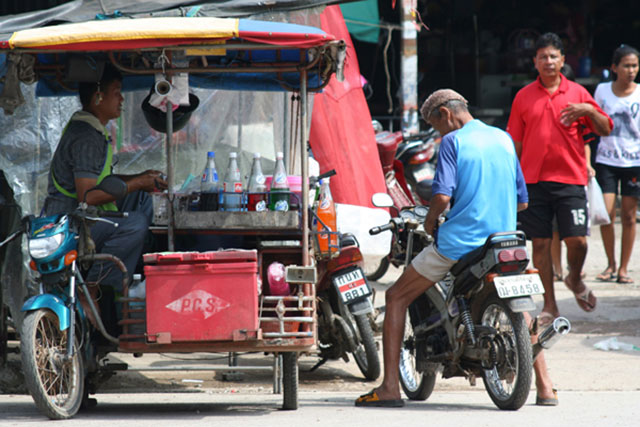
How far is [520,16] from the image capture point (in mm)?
16062

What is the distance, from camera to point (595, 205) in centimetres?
854

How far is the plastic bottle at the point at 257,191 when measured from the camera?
5.54 metres

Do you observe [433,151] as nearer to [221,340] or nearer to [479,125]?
[479,125]

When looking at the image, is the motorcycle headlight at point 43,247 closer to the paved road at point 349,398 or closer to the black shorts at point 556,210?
the paved road at point 349,398

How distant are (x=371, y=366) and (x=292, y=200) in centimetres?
149

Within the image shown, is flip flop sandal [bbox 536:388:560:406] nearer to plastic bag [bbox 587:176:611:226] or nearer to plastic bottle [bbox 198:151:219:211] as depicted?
plastic bottle [bbox 198:151:219:211]

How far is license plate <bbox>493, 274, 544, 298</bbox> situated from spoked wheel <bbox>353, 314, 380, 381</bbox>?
1.29 metres

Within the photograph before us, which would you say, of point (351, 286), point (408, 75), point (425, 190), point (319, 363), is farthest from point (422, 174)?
point (351, 286)

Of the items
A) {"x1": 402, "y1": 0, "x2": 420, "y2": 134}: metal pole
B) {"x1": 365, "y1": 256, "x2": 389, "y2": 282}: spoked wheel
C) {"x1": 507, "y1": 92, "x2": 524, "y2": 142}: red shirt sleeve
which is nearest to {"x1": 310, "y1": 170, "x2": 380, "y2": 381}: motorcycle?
{"x1": 507, "y1": 92, "x2": 524, "y2": 142}: red shirt sleeve

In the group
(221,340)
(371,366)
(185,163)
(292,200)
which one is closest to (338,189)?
(185,163)

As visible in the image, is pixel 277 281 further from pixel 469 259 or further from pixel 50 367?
pixel 50 367

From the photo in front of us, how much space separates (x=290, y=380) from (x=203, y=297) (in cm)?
75

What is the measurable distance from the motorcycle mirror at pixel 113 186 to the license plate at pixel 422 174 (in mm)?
5766

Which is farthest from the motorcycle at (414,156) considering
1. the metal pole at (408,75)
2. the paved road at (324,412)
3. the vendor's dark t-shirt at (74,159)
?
the vendor's dark t-shirt at (74,159)
